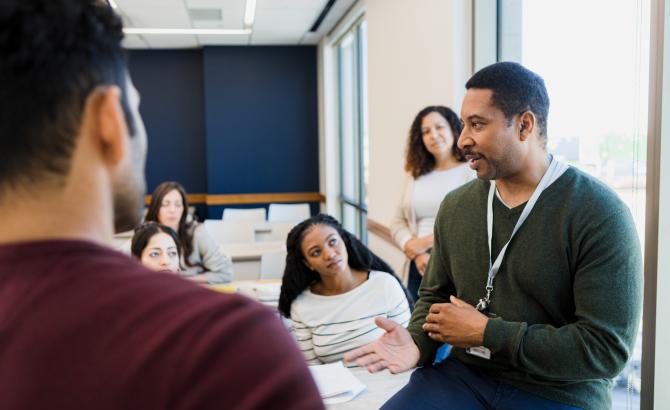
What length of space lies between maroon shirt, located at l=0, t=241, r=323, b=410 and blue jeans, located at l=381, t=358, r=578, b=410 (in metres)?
1.21

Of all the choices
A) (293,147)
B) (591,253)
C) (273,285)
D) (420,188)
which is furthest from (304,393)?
(293,147)

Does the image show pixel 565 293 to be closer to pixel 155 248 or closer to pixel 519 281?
pixel 519 281

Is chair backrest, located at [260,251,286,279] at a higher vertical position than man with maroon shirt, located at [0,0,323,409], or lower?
lower

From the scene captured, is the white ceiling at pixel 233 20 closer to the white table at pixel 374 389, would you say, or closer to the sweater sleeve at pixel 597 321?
the white table at pixel 374 389

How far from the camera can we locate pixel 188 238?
454 centimetres

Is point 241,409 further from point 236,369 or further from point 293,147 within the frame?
point 293,147

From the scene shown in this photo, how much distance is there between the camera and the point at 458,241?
1.87m

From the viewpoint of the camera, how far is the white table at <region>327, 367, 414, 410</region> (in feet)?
6.45

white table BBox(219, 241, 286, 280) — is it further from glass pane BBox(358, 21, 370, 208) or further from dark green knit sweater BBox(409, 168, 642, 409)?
dark green knit sweater BBox(409, 168, 642, 409)

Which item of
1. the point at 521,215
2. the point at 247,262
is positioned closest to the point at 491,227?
the point at 521,215

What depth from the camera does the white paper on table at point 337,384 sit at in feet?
6.56

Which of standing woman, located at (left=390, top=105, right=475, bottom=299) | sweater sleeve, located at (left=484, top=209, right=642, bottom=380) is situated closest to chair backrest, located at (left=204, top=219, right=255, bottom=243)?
standing woman, located at (left=390, top=105, right=475, bottom=299)

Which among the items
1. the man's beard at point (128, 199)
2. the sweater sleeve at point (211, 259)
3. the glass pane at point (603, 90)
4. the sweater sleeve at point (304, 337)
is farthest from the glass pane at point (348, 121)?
the man's beard at point (128, 199)

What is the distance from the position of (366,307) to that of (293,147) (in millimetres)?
Result: 6996
